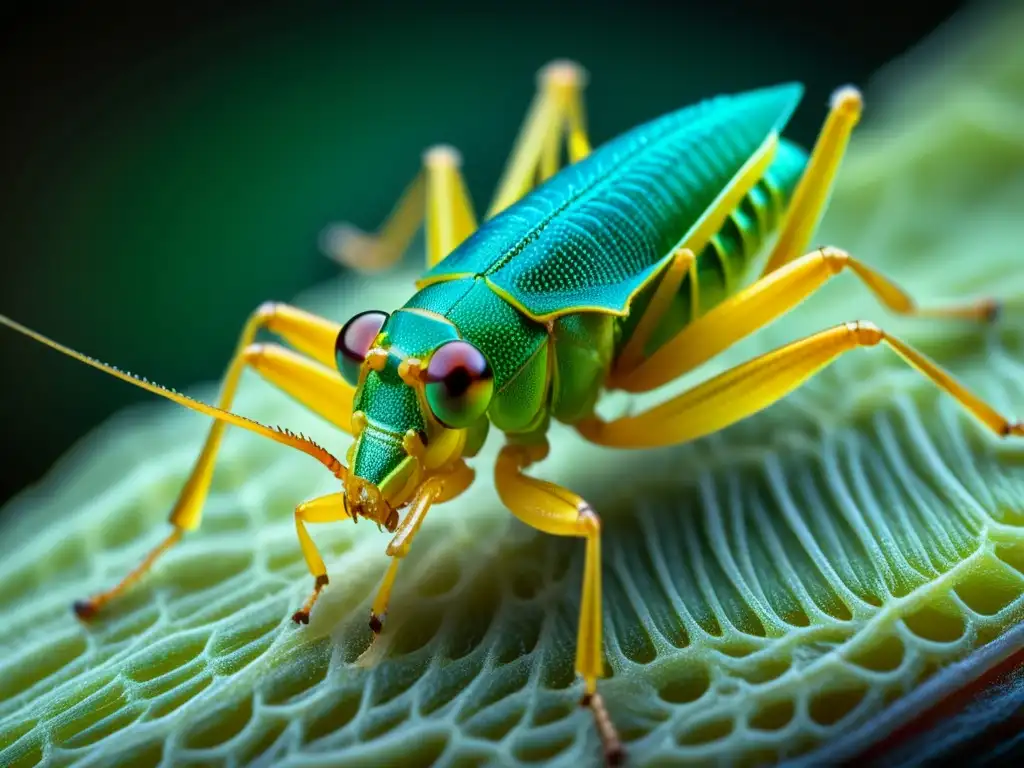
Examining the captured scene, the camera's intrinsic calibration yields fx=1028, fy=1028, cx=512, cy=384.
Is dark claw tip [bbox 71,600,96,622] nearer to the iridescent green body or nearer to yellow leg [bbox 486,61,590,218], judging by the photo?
the iridescent green body

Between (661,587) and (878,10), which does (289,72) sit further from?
(661,587)

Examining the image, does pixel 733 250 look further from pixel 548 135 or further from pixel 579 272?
pixel 548 135

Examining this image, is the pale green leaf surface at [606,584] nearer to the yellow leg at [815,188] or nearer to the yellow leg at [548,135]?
the yellow leg at [815,188]

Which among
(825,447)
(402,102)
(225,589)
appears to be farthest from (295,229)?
(825,447)

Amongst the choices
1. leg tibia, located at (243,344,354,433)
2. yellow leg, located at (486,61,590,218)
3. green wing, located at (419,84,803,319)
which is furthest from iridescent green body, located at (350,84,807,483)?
yellow leg, located at (486,61,590,218)

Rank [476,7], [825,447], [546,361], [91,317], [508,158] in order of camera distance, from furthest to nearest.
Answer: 1. [476,7]
2. [508,158]
3. [91,317]
4. [825,447]
5. [546,361]

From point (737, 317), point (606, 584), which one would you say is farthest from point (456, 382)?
point (737, 317)
